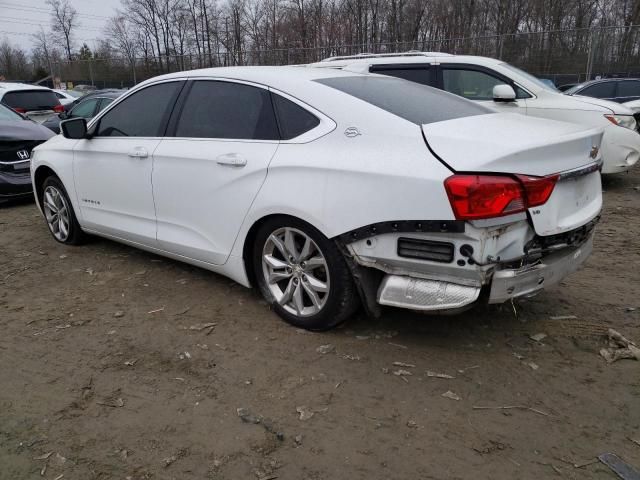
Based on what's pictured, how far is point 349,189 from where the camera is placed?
2930 millimetres

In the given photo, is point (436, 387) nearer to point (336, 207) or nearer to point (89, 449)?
point (336, 207)

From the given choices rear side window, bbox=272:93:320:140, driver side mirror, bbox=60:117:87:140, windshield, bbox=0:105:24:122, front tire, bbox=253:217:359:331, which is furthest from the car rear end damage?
windshield, bbox=0:105:24:122

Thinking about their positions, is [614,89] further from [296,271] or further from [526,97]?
Answer: [296,271]

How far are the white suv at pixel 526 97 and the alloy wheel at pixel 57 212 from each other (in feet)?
15.3

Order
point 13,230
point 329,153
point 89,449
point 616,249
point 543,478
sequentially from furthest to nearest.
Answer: point 13,230 → point 616,249 → point 329,153 → point 89,449 → point 543,478

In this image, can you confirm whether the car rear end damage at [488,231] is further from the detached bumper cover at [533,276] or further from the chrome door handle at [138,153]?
the chrome door handle at [138,153]

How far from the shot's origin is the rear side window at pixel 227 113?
138 inches

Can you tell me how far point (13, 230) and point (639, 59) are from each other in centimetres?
1668

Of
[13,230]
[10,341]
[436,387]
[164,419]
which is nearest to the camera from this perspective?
[164,419]

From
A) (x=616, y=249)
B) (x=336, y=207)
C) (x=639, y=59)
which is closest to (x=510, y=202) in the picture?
(x=336, y=207)

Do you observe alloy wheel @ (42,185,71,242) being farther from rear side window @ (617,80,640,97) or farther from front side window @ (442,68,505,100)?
rear side window @ (617,80,640,97)

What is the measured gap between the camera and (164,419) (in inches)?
105

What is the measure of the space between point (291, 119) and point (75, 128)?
235 cm

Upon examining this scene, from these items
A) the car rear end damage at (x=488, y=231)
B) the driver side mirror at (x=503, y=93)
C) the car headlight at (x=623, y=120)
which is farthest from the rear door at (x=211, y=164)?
the car headlight at (x=623, y=120)
